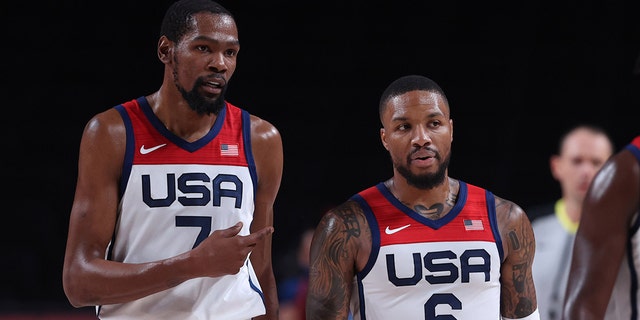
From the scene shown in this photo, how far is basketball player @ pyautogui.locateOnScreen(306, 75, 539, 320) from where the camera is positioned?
2998 millimetres

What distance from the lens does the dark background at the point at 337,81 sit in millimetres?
8000

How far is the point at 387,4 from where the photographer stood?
9.15 metres

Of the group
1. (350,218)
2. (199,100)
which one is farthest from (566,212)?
(199,100)

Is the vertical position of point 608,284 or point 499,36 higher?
point 499,36

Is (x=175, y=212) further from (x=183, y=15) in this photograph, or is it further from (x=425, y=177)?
(x=425, y=177)

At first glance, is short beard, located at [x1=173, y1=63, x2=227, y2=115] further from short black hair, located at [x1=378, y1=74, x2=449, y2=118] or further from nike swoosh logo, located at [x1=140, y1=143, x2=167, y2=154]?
short black hair, located at [x1=378, y1=74, x2=449, y2=118]

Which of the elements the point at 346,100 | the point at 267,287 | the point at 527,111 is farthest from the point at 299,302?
the point at 527,111

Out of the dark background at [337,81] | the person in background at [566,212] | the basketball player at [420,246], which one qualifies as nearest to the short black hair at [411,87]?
the basketball player at [420,246]

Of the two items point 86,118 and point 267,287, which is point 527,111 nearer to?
point 86,118

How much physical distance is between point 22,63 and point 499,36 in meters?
4.56

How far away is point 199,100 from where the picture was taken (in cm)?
290

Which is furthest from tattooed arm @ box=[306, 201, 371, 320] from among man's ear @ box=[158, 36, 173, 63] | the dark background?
the dark background

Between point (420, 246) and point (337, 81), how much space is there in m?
5.92

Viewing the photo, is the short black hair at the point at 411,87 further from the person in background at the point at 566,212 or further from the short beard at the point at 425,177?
the person in background at the point at 566,212
